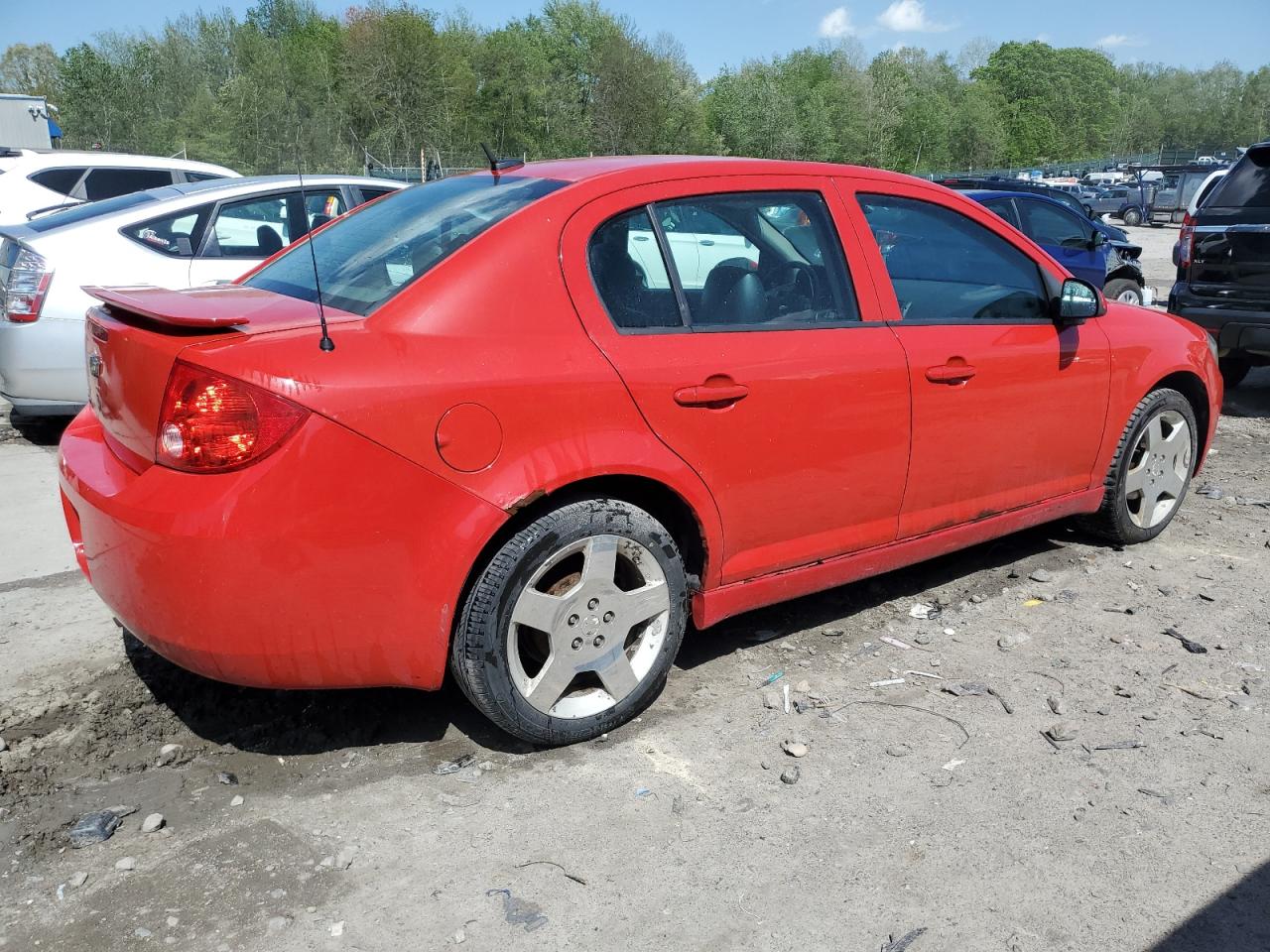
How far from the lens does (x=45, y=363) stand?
6203 mm

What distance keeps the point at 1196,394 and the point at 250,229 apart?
586cm

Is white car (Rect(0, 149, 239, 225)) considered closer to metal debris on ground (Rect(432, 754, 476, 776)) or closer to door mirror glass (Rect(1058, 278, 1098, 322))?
door mirror glass (Rect(1058, 278, 1098, 322))

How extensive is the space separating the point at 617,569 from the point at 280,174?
590 cm

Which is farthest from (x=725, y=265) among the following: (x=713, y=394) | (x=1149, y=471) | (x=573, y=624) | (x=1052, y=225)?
(x=1052, y=225)

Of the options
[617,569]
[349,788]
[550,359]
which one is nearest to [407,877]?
[349,788]

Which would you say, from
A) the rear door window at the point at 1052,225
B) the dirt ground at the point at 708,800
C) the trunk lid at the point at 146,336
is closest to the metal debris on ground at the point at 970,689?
the dirt ground at the point at 708,800

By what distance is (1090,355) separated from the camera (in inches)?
171

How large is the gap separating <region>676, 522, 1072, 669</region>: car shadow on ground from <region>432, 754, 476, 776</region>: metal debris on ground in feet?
3.09

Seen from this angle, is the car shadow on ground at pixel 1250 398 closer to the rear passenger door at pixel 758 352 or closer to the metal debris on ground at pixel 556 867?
the rear passenger door at pixel 758 352

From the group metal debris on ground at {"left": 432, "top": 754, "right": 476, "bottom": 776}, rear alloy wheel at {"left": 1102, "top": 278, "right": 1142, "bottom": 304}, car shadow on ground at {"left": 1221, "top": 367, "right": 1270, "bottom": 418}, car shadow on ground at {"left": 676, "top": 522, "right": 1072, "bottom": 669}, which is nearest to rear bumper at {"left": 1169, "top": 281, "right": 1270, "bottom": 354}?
car shadow on ground at {"left": 1221, "top": 367, "right": 1270, "bottom": 418}

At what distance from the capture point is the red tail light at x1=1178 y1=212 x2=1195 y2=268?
812 centimetres

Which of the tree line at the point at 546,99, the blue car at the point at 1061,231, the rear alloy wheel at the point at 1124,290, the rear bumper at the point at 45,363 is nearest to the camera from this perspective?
the rear bumper at the point at 45,363

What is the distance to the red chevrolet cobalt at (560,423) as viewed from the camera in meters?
2.61

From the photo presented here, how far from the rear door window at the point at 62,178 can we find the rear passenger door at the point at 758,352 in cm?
1072
